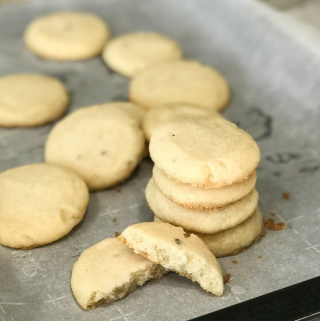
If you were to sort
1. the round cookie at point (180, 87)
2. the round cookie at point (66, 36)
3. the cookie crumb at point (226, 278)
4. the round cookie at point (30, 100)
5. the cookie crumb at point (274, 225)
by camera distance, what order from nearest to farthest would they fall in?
the cookie crumb at point (226, 278)
the cookie crumb at point (274, 225)
the round cookie at point (30, 100)
the round cookie at point (180, 87)
the round cookie at point (66, 36)

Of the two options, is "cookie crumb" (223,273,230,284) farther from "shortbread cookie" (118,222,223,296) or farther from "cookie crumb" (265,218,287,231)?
"cookie crumb" (265,218,287,231)

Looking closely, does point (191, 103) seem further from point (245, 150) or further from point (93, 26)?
point (93, 26)

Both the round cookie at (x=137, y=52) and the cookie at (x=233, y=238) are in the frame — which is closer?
the cookie at (x=233, y=238)

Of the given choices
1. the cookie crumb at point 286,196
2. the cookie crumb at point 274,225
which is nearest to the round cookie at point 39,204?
the cookie crumb at point 274,225

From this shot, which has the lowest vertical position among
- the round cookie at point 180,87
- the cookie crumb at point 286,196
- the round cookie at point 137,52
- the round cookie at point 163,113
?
the round cookie at point 137,52

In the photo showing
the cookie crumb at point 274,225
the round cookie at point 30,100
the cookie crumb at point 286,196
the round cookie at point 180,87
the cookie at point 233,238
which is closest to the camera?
the cookie at point 233,238

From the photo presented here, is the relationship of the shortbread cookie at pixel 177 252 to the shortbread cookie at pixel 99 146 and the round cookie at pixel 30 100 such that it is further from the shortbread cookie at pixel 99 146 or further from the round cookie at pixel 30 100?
the round cookie at pixel 30 100

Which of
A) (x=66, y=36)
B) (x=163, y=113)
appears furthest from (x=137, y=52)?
(x=163, y=113)
